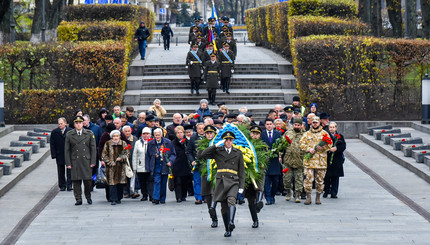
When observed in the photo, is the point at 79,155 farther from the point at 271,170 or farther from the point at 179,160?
the point at 271,170

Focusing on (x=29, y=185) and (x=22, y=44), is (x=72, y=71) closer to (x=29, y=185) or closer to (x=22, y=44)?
Result: (x=22, y=44)

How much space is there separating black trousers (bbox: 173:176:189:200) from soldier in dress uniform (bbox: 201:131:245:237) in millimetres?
3410

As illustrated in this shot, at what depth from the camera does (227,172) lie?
43.8 feet

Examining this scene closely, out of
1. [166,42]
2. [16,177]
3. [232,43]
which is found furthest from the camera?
[166,42]

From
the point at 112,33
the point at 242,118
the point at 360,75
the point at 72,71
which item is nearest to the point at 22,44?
the point at 72,71

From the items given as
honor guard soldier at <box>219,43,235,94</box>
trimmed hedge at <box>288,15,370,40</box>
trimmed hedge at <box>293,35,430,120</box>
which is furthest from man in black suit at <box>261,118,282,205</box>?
trimmed hedge at <box>288,15,370,40</box>

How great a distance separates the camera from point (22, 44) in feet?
96.4

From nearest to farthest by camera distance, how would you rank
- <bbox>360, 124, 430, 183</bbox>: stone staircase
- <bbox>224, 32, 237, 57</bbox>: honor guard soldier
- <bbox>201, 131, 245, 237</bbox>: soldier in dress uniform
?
1. <bbox>201, 131, 245, 237</bbox>: soldier in dress uniform
2. <bbox>360, 124, 430, 183</bbox>: stone staircase
3. <bbox>224, 32, 237, 57</bbox>: honor guard soldier

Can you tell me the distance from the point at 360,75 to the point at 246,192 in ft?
50.6

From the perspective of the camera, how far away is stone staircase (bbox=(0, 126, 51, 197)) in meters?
19.0

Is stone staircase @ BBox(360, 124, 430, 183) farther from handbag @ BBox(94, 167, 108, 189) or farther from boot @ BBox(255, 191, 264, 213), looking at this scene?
handbag @ BBox(94, 167, 108, 189)

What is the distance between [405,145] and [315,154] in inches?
265

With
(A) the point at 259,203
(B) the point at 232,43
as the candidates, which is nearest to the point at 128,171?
(A) the point at 259,203

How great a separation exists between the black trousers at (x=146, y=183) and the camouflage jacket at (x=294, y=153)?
2.62 meters
